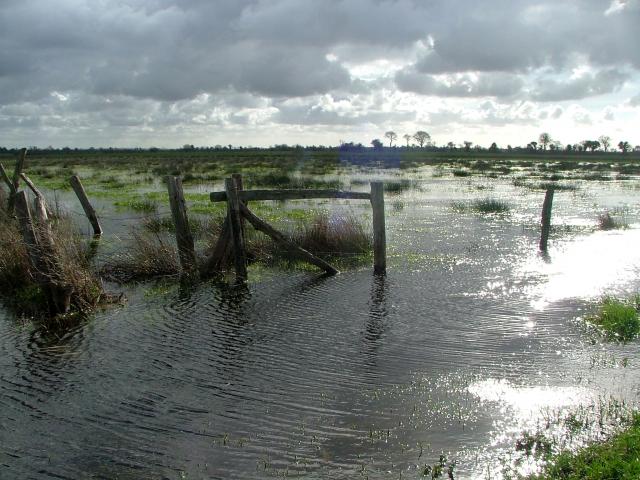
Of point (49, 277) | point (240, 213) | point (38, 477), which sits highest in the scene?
point (240, 213)

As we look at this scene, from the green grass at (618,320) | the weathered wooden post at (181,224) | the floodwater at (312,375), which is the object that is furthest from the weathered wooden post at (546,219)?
the weathered wooden post at (181,224)

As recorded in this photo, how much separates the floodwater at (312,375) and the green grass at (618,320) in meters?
0.37

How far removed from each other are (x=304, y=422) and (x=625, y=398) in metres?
3.99

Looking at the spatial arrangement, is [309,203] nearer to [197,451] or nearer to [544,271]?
[544,271]

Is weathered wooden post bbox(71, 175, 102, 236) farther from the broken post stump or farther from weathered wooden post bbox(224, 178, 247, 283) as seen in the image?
the broken post stump

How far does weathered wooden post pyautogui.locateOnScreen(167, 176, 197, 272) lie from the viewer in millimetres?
13035

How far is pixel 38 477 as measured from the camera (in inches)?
222

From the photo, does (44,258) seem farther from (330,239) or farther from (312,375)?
(330,239)

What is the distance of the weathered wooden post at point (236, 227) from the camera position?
12.7 m

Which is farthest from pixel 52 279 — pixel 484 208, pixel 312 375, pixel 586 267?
pixel 484 208

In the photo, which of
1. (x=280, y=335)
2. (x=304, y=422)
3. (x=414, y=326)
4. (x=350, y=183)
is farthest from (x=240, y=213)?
(x=350, y=183)

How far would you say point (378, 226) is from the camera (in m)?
13.6

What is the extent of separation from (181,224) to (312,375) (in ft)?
21.3

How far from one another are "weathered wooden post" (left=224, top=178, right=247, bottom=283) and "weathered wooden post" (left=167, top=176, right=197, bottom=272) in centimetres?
108
